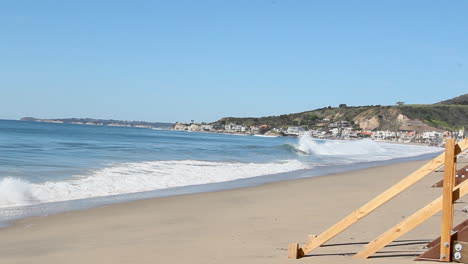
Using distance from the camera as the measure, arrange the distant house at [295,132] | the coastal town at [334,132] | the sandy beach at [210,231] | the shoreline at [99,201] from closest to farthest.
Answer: the sandy beach at [210,231], the shoreline at [99,201], the coastal town at [334,132], the distant house at [295,132]

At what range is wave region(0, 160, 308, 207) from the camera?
35.6 ft

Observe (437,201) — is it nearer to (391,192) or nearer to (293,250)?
(391,192)

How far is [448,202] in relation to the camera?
4.64 metres

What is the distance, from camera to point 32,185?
12.0 metres

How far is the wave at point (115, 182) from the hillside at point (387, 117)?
11715cm

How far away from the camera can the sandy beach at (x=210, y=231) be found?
5672 millimetres

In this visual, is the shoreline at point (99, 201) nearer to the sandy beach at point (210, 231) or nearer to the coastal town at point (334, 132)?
the sandy beach at point (210, 231)

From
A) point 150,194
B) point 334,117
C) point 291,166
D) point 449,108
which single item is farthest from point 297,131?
point 150,194

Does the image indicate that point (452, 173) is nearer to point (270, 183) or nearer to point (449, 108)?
point (270, 183)

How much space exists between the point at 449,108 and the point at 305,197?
14496 cm

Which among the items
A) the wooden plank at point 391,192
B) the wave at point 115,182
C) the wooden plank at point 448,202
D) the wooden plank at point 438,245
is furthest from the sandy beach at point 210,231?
the wave at point 115,182

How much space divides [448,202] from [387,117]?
485ft

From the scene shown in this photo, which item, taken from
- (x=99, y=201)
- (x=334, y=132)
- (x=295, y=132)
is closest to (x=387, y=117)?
(x=334, y=132)

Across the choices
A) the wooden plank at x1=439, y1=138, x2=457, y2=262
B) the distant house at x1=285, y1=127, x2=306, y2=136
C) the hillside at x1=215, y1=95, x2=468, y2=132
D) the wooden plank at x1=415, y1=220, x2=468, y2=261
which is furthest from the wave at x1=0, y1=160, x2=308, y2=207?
the distant house at x1=285, y1=127, x2=306, y2=136
